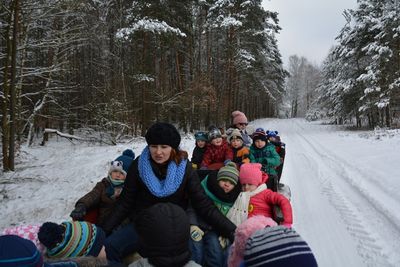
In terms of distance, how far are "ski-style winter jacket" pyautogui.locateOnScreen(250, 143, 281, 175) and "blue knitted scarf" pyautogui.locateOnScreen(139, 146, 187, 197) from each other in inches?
112

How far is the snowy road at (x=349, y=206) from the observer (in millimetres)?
4520

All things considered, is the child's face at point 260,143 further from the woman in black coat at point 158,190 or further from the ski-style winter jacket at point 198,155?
the woman in black coat at point 158,190

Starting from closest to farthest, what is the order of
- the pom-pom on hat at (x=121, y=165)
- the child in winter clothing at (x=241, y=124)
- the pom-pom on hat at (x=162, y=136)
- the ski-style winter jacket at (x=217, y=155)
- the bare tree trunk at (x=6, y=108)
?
the pom-pom on hat at (x=162, y=136) < the pom-pom on hat at (x=121, y=165) < the ski-style winter jacket at (x=217, y=155) < the child in winter clothing at (x=241, y=124) < the bare tree trunk at (x=6, y=108)

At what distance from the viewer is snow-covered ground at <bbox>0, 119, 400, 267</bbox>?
15.5 feet

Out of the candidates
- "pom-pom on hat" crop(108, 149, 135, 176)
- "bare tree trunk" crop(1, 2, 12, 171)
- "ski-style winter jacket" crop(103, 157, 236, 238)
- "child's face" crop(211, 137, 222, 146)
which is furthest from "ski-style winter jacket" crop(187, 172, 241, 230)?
"bare tree trunk" crop(1, 2, 12, 171)

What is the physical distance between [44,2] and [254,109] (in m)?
40.1

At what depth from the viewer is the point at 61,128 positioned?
22266 mm

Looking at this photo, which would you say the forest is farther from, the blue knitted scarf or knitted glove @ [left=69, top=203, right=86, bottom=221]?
the blue knitted scarf

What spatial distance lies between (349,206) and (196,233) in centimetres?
470

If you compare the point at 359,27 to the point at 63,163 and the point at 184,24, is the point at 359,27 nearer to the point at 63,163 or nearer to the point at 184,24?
the point at 184,24

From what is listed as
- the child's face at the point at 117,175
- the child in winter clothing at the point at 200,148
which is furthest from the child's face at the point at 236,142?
the child's face at the point at 117,175

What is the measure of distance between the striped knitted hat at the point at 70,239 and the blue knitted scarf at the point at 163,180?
641mm

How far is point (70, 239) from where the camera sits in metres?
2.46

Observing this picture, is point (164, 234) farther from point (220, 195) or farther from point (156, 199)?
point (220, 195)
